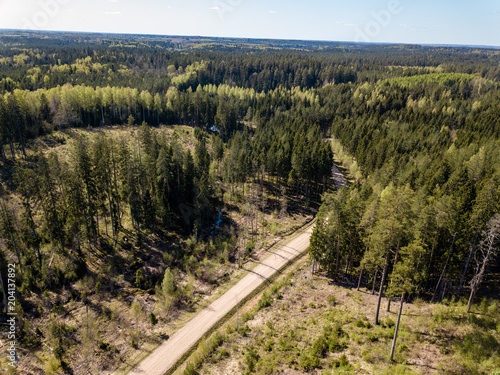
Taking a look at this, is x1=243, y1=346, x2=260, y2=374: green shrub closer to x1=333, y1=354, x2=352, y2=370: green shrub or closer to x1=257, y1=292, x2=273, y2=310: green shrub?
x1=257, y1=292, x2=273, y2=310: green shrub

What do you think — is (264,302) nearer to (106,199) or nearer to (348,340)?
(348,340)

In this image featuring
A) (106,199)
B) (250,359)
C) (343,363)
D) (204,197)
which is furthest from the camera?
(106,199)

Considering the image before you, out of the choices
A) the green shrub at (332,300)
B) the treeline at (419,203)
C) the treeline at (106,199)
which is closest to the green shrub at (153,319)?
the treeline at (106,199)

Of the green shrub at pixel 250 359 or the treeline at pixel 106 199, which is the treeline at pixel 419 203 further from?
the treeline at pixel 106 199

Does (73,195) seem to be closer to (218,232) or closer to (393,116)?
(218,232)

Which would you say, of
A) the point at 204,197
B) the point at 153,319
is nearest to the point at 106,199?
the point at 204,197

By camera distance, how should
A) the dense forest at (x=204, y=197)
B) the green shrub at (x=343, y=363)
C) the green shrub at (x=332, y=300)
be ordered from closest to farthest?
1. the green shrub at (x=343, y=363)
2. the dense forest at (x=204, y=197)
3. the green shrub at (x=332, y=300)

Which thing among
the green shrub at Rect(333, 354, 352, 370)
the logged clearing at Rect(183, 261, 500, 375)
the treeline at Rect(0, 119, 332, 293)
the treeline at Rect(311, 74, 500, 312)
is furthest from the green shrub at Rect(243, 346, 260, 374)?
the treeline at Rect(0, 119, 332, 293)

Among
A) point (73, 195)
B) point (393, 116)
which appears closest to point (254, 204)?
point (73, 195)
